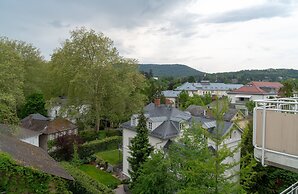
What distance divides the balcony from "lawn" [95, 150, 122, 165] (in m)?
26.4

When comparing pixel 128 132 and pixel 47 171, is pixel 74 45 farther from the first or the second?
pixel 47 171

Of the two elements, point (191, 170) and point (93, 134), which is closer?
point (191, 170)

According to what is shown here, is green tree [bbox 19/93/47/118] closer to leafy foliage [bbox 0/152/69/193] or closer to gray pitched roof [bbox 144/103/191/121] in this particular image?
gray pitched roof [bbox 144/103/191/121]

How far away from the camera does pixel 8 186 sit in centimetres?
1266

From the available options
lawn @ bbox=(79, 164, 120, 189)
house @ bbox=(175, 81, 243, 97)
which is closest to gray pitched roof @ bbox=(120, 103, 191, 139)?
lawn @ bbox=(79, 164, 120, 189)

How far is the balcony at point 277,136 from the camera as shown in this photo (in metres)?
5.19

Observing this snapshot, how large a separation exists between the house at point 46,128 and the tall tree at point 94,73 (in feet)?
15.2

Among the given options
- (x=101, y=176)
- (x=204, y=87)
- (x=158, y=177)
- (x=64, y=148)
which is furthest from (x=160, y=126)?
(x=204, y=87)

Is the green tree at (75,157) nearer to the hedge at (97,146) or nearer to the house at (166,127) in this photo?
the hedge at (97,146)

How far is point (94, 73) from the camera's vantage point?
127 feet

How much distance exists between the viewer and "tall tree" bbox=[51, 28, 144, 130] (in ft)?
127

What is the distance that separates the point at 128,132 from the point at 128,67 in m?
16.3

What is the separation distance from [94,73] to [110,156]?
38.3 ft

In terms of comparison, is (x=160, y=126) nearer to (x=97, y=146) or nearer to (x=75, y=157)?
(x=75, y=157)
